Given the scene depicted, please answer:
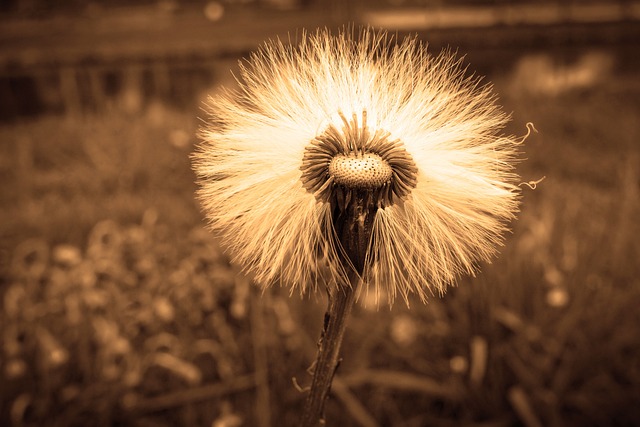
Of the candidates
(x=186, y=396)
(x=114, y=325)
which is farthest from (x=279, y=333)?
(x=114, y=325)

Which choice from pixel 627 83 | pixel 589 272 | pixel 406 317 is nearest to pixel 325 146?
pixel 406 317

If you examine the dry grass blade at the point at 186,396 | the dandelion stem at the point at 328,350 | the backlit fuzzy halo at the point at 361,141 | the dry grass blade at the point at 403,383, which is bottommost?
the dry grass blade at the point at 186,396

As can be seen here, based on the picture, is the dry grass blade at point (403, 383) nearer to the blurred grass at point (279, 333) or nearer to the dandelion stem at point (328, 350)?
the blurred grass at point (279, 333)

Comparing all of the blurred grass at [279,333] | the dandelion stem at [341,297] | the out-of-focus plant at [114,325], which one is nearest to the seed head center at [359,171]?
the dandelion stem at [341,297]

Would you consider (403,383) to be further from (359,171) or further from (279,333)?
(359,171)

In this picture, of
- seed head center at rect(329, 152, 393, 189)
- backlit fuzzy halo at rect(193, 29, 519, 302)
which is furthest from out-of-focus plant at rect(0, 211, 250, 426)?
seed head center at rect(329, 152, 393, 189)

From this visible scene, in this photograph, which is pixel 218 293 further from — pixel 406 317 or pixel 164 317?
pixel 406 317
